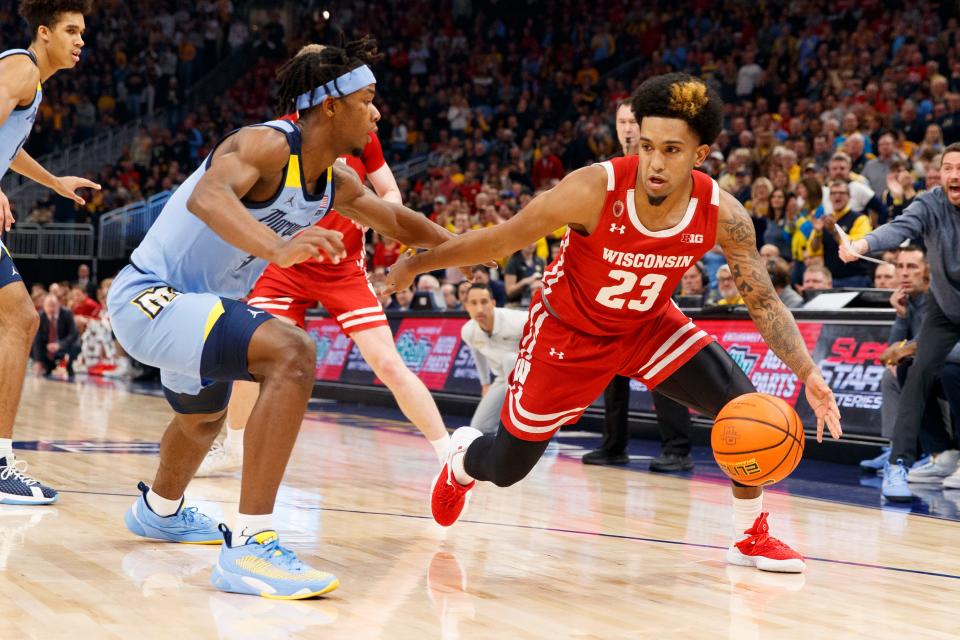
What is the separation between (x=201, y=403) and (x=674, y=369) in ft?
6.17

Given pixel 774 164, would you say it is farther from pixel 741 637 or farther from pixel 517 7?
pixel 517 7

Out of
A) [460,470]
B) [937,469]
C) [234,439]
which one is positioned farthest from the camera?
[937,469]

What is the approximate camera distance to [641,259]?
4301 mm

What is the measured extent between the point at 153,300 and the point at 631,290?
1767mm

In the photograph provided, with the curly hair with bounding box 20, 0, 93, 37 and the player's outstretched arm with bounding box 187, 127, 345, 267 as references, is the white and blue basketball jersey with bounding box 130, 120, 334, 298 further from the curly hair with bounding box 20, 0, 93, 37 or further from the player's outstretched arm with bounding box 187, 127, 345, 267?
the curly hair with bounding box 20, 0, 93, 37

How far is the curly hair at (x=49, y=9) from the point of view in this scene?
5.55m

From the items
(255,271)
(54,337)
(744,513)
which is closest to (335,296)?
(255,271)

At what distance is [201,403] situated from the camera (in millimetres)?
4398

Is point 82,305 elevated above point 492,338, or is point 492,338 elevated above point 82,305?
point 492,338

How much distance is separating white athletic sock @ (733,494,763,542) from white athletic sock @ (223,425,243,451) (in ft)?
10.9

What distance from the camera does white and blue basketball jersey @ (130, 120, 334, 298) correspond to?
3979 millimetres

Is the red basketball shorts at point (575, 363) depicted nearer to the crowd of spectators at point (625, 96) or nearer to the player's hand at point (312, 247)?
the player's hand at point (312, 247)

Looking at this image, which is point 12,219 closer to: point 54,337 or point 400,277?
point 400,277

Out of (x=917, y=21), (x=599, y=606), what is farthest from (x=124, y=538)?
(x=917, y=21)
